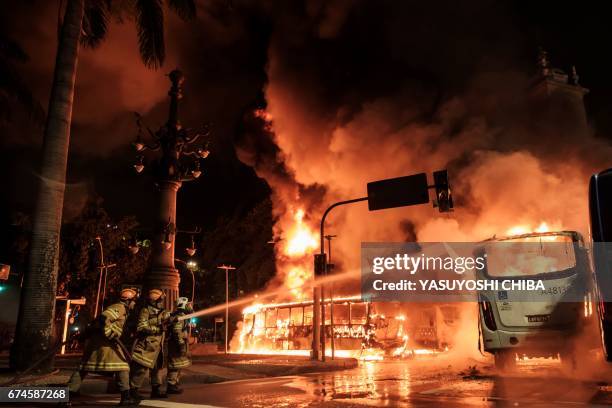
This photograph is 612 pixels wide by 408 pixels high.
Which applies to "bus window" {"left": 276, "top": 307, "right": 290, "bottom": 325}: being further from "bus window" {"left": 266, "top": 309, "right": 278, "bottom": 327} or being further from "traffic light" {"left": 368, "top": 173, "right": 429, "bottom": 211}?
"traffic light" {"left": 368, "top": 173, "right": 429, "bottom": 211}

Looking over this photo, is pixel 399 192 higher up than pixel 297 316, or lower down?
higher up

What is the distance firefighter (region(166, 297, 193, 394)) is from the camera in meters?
7.81

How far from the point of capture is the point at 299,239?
34844mm

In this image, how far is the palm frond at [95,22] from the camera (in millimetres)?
13594

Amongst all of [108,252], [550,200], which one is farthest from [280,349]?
[550,200]

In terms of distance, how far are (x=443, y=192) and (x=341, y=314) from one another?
14.1 meters

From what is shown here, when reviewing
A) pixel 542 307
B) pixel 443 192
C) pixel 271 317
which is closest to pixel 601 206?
pixel 542 307

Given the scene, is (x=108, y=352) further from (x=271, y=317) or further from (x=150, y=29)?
(x=271, y=317)

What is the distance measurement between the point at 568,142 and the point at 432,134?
274 inches

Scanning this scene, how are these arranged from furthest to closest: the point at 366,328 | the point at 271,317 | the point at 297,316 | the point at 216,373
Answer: the point at 271,317 < the point at 297,316 < the point at 366,328 < the point at 216,373

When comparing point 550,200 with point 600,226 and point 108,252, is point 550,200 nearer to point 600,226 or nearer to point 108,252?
point 600,226

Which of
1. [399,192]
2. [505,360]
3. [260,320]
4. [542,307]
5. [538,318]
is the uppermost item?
[399,192]

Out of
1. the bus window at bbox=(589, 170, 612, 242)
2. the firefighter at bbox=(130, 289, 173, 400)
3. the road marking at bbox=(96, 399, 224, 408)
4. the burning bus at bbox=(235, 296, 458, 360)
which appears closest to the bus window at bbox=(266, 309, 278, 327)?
the burning bus at bbox=(235, 296, 458, 360)

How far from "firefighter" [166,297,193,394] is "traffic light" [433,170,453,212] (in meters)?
8.65
